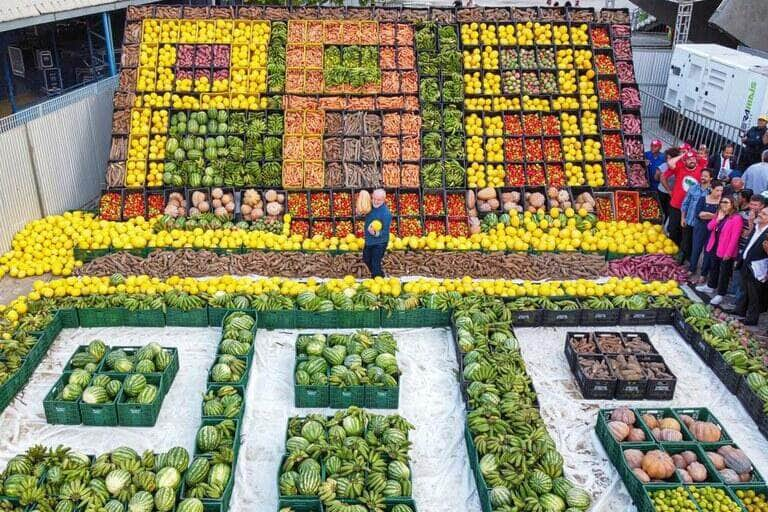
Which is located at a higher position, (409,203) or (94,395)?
(409,203)

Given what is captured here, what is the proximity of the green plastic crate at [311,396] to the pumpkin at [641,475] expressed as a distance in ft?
11.7

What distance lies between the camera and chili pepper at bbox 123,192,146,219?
43.2ft

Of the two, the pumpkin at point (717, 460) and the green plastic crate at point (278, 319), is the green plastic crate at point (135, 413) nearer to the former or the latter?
the green plastic crate at point (278, 319)

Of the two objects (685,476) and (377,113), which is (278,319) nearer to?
(685,476)

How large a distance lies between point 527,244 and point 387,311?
377cm

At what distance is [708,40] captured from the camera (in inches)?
1006

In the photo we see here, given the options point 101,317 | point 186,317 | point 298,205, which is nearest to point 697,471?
point 186,317

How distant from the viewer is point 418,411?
838cm

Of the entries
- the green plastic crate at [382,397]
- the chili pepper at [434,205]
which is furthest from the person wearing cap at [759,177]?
the green plastic crate at [382,397]

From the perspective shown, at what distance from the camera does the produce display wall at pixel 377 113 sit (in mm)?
13383

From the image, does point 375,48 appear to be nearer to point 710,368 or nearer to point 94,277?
point 94,277

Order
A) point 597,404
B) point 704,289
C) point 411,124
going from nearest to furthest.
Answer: point 597,404 < point 704,289 < point 411,124

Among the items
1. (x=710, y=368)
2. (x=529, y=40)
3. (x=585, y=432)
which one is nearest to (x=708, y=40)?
(x=529, y=40)

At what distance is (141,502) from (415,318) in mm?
4859
